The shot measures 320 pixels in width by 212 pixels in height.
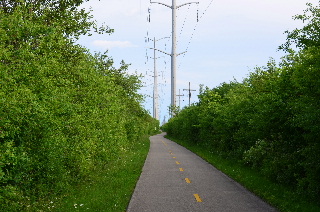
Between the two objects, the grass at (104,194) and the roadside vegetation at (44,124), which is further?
the grass at (104,194)

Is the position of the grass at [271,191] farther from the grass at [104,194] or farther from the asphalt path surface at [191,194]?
the grass at [104,194]

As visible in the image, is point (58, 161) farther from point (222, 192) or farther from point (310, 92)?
point (310, 92)

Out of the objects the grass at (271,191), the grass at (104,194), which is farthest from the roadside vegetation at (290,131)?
the grass at (104,194)

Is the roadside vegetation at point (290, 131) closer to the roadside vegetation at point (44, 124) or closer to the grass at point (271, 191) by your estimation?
the grass at point (271, 191)

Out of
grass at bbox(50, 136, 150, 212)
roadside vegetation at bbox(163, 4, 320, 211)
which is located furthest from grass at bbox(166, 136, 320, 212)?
grass at bbox(50, 136, 150, 212)

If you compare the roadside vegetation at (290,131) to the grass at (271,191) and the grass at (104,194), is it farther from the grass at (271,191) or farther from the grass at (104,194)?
the grass at (104,194)

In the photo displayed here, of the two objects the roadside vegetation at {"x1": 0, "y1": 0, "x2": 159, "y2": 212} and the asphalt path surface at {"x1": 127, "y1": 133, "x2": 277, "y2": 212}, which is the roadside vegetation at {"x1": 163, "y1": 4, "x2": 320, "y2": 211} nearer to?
the asphalt path surface at {"x1": 127, "y1": 133, "x2": 277, "y2": 212}

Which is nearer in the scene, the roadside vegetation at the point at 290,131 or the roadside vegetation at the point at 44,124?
the roadside vegetation at the point at 44,124

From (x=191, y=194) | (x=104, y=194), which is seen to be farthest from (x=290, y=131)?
(x=104, y=194)

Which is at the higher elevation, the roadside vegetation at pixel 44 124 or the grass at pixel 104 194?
the roadside vegetation at pixel 44 124

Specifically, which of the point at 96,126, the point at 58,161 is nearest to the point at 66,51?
the point at 96,126

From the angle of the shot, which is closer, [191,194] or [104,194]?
[104,194]

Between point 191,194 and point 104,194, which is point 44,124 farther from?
point 191,194

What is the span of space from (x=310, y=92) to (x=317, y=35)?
1.63 m
